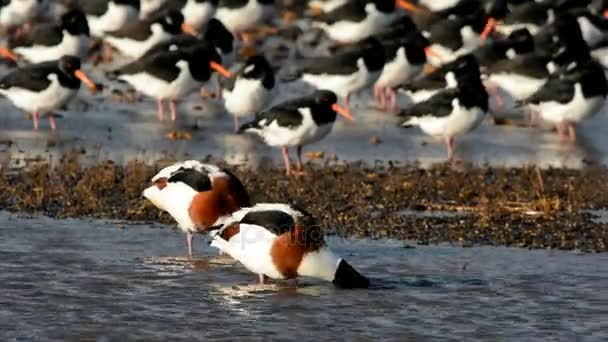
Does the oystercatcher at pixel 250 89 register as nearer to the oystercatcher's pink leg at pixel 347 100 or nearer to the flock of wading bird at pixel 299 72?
the flock of wading bird at pixel 299 72

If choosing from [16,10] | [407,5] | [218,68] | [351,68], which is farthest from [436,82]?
[407,5]

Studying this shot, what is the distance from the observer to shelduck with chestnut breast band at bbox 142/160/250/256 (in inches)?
501

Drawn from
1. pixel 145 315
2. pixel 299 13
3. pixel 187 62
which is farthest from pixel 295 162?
pixel 299 13

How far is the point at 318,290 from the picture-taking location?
38.3 feet

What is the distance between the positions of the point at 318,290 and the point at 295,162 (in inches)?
223

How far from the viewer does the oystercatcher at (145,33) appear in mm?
23125

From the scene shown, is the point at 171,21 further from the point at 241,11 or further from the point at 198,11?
the point at 241,11

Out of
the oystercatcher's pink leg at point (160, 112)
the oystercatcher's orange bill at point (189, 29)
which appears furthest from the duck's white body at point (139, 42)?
the oystercatcher's pink leg at point (160, 112)

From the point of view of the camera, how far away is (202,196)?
1274 centimetres

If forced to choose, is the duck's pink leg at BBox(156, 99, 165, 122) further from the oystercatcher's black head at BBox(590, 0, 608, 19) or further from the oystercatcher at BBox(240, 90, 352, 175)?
the oystercatcher's black head at BBox(590, 0, 608, 19)

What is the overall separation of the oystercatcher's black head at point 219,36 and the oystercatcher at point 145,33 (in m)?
0.93

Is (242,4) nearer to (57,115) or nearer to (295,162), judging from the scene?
(57,115)

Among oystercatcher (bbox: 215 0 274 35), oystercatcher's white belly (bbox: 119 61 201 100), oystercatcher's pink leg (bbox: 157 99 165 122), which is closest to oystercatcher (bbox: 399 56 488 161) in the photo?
oystercatcher's white belly (bbox: 119 61 201 100)

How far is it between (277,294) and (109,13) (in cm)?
1437
